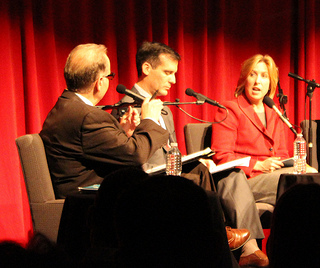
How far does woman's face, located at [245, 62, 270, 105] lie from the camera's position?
286 cm

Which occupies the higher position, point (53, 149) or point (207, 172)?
point (53, 149)

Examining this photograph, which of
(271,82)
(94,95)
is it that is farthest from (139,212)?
(271,82)

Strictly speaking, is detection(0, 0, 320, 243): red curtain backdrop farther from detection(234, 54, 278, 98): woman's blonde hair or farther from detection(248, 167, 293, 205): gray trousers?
detection(248, 167, 293, 205): gray trousers

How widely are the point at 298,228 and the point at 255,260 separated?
153 centimetres

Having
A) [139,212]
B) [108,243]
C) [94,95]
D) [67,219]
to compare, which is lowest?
[67,219]

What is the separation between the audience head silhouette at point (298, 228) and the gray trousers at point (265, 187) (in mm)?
1890

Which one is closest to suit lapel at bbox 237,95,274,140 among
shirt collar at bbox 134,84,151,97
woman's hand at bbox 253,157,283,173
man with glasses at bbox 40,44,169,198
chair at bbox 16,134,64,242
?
woman's hand at bbox 253,157,283,173

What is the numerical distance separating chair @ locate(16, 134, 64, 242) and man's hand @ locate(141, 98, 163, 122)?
53 centimetres

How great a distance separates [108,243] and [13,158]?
2.25 m

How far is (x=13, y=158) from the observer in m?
2.85

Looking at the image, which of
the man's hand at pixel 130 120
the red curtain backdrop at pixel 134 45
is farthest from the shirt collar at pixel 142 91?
the red curtain backdrop at pixel 134 45

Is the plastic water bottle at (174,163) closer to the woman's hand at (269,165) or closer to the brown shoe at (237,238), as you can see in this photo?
the brown shoe at (237,238)

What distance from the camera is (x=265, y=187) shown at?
252cm

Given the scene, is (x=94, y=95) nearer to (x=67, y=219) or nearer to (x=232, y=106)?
(x=67, y=219)
